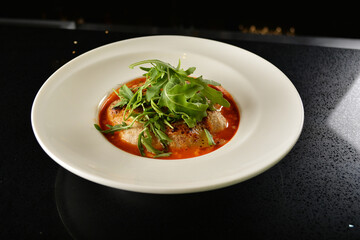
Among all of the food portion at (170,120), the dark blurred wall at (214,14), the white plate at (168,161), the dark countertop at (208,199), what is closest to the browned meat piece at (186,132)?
the food portion at (170,120)

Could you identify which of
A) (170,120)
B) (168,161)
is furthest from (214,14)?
(168,161)

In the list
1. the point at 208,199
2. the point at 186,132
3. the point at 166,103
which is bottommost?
the point at 208,199

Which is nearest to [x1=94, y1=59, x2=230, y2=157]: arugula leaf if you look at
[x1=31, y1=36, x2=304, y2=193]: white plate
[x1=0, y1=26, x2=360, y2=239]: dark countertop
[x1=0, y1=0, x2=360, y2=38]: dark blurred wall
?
[x1=31, y1=36, x2=304, y2=193]: white plate

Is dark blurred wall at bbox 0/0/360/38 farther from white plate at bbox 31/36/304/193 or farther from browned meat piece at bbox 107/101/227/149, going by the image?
browned meat piece at bbox 107/101/227/149

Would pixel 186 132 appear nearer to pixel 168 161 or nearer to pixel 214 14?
pixel 168 161

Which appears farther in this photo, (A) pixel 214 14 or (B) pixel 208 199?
(A) pixel 214 14
